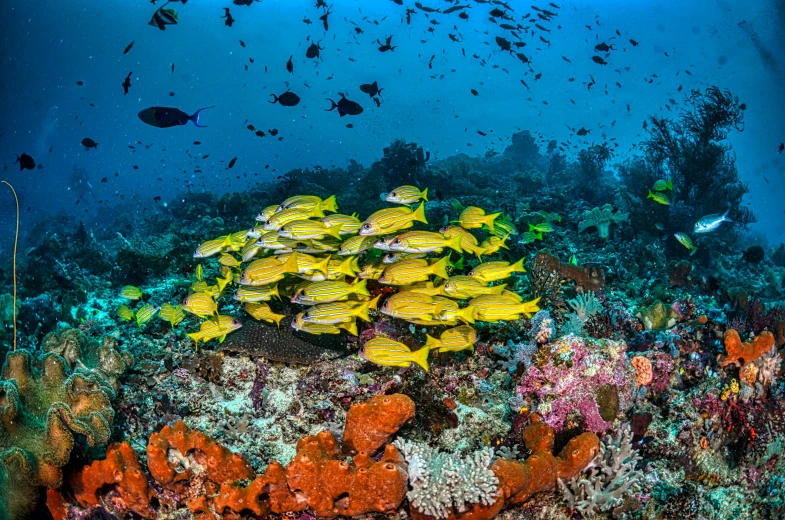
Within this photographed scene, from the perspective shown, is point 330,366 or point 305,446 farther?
point 330,366

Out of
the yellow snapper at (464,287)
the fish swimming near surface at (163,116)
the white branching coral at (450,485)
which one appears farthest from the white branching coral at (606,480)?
the fish swimming near surface at (163,116)

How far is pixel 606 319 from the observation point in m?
5.95

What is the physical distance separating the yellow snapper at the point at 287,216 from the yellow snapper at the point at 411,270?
3.79 feet

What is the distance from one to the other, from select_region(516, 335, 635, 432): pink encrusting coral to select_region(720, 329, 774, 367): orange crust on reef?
1636 mm

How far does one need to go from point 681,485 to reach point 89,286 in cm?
1238

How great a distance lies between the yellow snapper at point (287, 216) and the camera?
4.62 meters

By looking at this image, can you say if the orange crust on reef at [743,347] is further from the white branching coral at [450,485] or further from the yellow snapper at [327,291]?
the yellow snapper at [327,291]

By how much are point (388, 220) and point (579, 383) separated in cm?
242

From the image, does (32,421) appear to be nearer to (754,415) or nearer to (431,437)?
(431,437)

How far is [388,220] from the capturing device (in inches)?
171

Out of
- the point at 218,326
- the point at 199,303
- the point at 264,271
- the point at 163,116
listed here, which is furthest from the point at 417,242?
the point at 163,116

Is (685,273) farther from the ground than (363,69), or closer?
farther from the ground

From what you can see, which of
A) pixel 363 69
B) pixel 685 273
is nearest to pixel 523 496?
pixel 685 273

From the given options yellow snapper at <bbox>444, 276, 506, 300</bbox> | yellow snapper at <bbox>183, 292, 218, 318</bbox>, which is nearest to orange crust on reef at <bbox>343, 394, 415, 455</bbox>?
yellow snapper at <bbox>444, 276, 506, 300</bbox>
